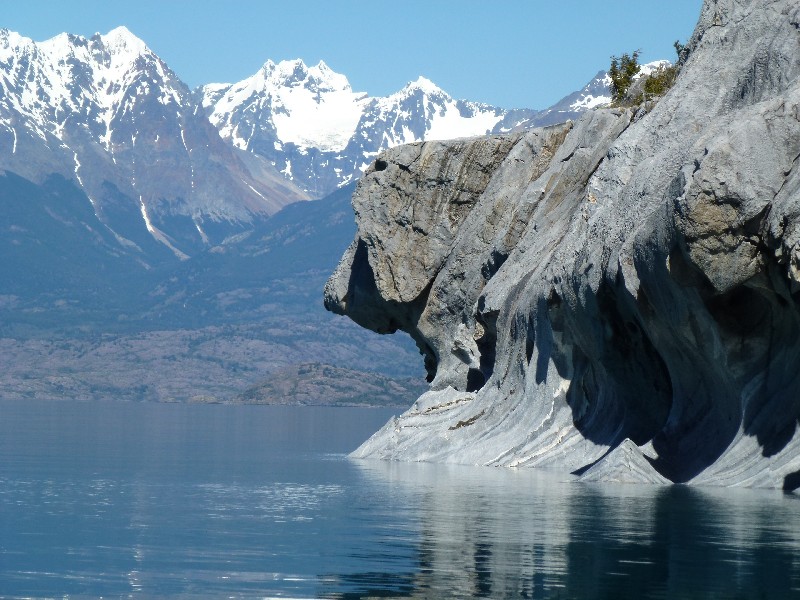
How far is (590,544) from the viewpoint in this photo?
33719mm

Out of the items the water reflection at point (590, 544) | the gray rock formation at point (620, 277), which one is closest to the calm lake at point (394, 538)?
the water reflection at point (590, 544)

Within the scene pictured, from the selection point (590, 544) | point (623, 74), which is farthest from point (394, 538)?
point (623, 74)

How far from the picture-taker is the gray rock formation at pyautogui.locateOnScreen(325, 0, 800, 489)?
43812mm

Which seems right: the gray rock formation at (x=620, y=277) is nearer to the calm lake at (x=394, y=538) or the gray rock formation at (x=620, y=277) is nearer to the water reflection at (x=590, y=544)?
the calm lake at (x=394, y=538)

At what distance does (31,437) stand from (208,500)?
2646 inches

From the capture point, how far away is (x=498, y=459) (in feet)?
201

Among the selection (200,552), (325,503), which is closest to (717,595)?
(200,552)

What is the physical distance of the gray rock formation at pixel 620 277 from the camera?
1725 inches

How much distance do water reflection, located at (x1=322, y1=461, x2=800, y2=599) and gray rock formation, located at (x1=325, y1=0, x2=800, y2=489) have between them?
373 cm

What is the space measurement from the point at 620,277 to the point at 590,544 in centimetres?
1802

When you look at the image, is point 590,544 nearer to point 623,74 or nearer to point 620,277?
point 620,277

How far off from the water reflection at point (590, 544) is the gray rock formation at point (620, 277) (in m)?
3.73

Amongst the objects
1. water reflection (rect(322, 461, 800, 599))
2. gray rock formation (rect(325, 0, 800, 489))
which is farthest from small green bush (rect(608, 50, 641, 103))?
water reflection (rect(322, 461, 800, 599))

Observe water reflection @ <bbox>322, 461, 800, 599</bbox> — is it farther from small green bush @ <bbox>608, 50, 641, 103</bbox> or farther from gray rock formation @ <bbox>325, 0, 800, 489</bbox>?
small green bush @ <bbox>608, 50, 641, 103</bbox>
